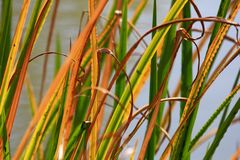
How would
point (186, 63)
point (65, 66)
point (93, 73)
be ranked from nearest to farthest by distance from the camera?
point (65, 66)
point (93, 73)
point (186, 63)

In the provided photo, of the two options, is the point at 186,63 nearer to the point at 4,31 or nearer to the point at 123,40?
the point at 123,40

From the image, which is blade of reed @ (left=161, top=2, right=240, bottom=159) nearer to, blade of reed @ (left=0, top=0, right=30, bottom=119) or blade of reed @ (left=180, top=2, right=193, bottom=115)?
blade of reed @ (left=180, top=2, right=193, bottom=115)

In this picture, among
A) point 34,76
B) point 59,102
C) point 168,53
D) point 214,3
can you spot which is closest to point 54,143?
point 59,102

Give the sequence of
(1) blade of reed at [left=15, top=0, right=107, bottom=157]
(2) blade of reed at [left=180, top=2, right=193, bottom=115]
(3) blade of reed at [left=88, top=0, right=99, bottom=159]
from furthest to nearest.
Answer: (2) blade of reed at [left=180, top=2, right=193, bottom=115], (3) blade of reed at [left=88, top=0, right=99, bottom=159], (1) blade of reed at [left=15, top=0, right=107, bottom=157]

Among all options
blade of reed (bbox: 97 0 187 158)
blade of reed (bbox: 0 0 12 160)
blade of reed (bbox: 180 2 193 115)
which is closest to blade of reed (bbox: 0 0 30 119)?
blade of reed (bbox: 0 0 12 160)

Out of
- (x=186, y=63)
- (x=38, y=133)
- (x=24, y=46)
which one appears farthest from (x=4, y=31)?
(x=186, y=63)

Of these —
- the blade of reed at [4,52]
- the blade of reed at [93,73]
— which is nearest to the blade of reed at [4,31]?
the blade of reed at [4,52]

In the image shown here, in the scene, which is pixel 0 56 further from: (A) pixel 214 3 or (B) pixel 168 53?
(A) pixel 214 3

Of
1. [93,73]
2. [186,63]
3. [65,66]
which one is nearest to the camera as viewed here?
[65,66]

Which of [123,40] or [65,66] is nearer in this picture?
[65,66]

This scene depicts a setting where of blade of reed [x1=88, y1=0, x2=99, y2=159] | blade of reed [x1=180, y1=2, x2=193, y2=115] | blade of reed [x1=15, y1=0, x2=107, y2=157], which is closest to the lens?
blade of reed [x1=15, y1=0, x2=107, y2=157]

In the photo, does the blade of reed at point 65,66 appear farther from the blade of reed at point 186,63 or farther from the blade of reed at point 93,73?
the blade of reed at point 186,63
